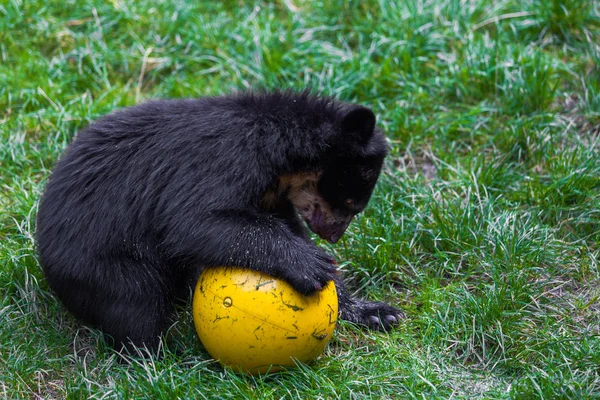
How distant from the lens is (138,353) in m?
5.22

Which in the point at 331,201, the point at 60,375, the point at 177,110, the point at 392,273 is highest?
the point at 177,110

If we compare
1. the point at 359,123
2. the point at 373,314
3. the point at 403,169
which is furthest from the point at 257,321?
the point at 403,169

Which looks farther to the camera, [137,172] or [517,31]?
[517,31]

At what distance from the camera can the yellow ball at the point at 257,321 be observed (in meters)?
4.78

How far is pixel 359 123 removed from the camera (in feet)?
18.2

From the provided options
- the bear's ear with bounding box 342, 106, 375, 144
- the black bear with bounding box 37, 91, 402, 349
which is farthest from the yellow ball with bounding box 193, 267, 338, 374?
the bear's ear with bounding box 342, 106, 375, 144

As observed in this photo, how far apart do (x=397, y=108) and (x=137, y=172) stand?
2.98 metres

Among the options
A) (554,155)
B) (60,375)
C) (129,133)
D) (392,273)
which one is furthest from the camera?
(554,155)

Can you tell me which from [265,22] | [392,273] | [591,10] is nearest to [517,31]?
[591,10]

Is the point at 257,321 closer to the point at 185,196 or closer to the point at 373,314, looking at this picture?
the point at 185,196

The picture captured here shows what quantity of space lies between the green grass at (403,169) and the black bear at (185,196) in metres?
0.34

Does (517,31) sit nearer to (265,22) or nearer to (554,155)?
(554,155)

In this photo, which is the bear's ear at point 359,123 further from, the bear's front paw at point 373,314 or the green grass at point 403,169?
the bear's front paw at point 373,314

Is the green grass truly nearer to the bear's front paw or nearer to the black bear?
the bear's front paw
